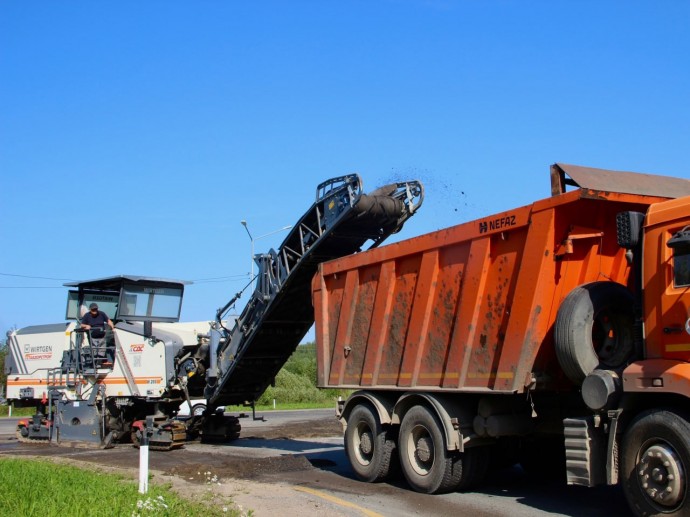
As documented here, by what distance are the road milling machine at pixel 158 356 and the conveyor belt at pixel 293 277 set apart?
0.10 ft

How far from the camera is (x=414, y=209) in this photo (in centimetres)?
1317

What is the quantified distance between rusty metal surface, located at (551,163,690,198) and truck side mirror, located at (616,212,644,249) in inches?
24.4

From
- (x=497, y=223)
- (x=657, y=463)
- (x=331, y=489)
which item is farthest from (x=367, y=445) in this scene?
(x=657, y=463)

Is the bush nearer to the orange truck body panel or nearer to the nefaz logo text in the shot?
the orange truck body panel

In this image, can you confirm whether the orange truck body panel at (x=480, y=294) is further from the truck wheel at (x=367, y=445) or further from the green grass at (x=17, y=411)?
the green grass at (x=17, y=411)

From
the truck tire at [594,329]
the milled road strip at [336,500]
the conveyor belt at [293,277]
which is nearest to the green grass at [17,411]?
the conveyor belt at [293,277]

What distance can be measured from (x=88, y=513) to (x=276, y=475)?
4.59 m

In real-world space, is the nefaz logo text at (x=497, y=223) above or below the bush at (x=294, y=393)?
above

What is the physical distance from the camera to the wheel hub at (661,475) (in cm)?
654

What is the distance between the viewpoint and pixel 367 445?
11.0 meters

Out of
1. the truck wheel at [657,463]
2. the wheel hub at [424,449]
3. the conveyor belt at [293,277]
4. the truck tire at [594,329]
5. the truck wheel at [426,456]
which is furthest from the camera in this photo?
the conveyor belt at [293,277]

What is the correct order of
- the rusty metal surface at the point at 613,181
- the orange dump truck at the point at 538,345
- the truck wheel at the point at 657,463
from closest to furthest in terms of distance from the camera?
the truck wheel at the point at 657,463 < the orange dump truck at the point at 538,345 < the rusty metal surface at the point at 613,181

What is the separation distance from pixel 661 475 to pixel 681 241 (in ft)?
6.96

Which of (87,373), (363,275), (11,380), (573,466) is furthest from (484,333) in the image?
(11,380)
